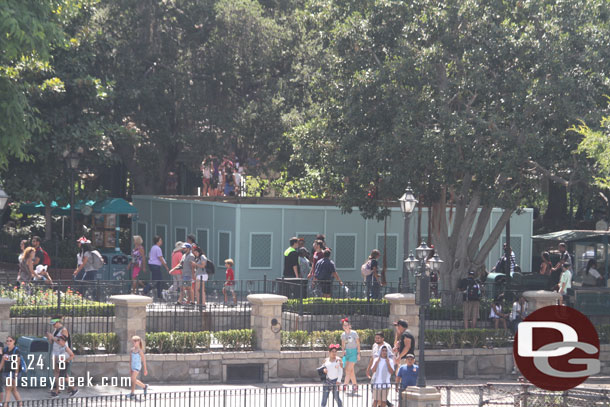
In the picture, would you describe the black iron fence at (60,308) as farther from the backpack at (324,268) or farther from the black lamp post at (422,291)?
the black lamp post at (422,291)

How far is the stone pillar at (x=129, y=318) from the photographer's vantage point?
21.9m

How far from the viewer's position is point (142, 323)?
72.4 ft

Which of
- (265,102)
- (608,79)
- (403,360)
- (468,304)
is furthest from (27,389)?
(265,102)

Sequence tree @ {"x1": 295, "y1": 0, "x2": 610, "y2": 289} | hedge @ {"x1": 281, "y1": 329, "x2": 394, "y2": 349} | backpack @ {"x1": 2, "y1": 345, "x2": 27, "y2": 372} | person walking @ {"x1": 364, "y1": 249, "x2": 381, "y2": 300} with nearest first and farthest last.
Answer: backpack @ {"x1": 2, "y1": 345, "x2": 27, "y2": 372} < hedge @ {"x1": 281, "y1": 329, "x2": 394, "y2": 349} < person walking @ {"x1": 364, "y1": 249, "x2": 381, "y2": 300} < tree @ {"x1": 295, "y1": 0, "x2": 610, "y2": 289}

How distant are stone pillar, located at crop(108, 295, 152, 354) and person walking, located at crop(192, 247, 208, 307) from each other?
2.71 meters

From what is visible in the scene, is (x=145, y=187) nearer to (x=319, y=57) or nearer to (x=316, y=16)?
(x=319, y=57)

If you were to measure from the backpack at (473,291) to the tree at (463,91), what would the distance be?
9.28 feet

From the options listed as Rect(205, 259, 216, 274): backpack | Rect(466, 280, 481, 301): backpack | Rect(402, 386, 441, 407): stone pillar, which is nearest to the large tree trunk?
Rect(466, 280, 481, 301): backpack

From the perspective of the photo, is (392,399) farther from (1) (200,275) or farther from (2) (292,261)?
(2) (292,261)

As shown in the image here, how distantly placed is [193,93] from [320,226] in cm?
902

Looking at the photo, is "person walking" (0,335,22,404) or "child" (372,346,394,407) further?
"child" (372,346,394,407)

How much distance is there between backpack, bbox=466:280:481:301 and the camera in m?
25.7

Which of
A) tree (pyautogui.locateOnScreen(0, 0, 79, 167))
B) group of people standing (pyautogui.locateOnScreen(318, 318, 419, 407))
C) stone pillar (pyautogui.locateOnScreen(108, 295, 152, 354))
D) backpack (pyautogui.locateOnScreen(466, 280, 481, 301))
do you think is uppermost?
tree (pyautogui.locateOnScreen(0, 0, 79, 167))

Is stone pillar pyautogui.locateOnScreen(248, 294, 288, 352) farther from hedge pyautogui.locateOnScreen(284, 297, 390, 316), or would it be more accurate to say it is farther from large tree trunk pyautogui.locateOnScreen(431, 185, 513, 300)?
large tree trunk pyautogui.locateOnScreen(431, 185, 513, 300)
